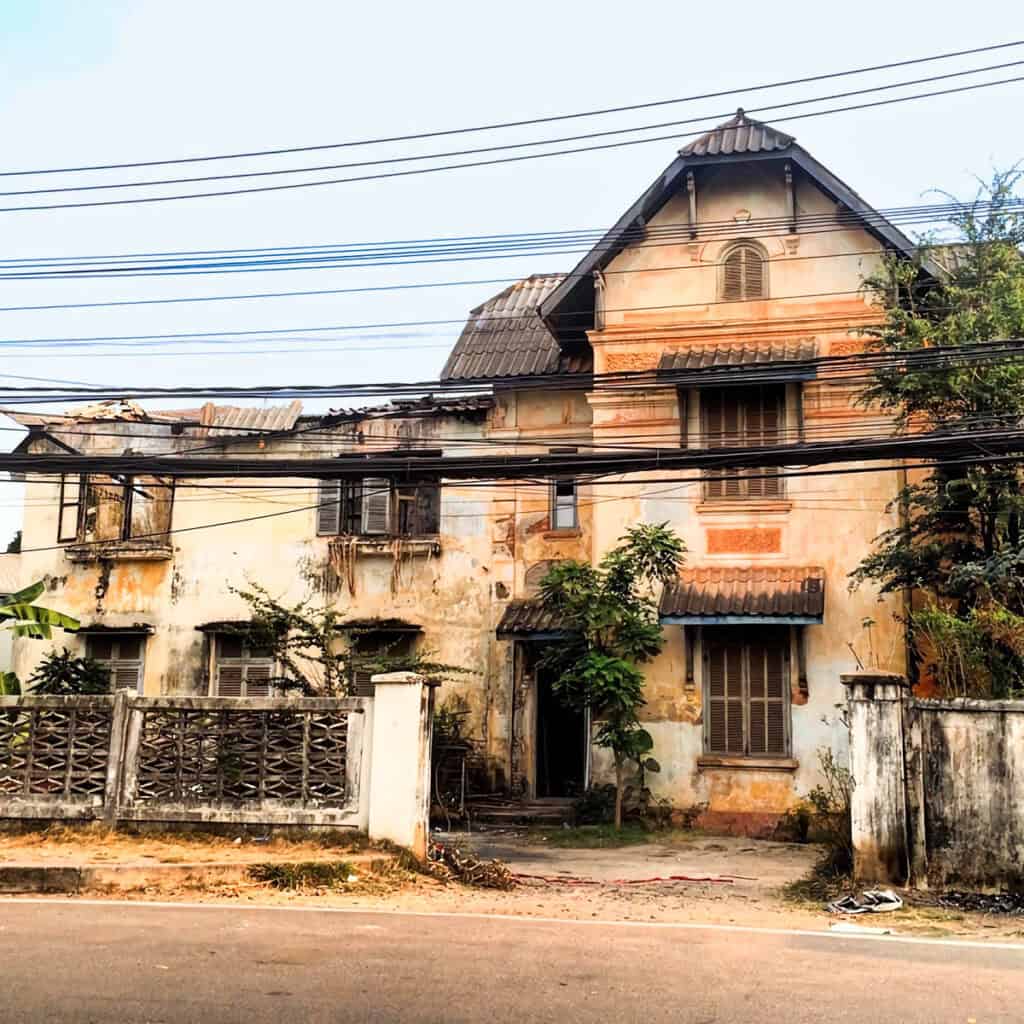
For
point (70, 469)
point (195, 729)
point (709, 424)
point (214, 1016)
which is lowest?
point (214, 1016)

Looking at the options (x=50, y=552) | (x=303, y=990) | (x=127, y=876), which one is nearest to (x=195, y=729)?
(x=127, y=876)

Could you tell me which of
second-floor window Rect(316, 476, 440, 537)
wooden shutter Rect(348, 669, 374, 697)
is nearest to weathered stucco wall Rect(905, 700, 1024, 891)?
wooden shutter Rect(348, 669, 374, 697)

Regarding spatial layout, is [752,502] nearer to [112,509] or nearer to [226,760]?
[226,760]

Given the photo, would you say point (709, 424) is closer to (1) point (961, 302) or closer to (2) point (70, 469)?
(1) point (961, 302)

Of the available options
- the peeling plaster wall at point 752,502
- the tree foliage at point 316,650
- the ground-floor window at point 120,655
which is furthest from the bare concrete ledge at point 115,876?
the ground-floor window at point 120,655

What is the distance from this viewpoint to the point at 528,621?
16.9 metres

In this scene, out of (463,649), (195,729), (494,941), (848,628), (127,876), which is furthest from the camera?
(463,649)

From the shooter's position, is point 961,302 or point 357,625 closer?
point 961,302

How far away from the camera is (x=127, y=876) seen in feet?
33.6

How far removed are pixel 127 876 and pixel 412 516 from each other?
925 centimetres

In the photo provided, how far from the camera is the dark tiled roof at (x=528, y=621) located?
16.6m

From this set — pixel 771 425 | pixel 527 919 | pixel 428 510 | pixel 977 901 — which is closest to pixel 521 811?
pixel 428 510

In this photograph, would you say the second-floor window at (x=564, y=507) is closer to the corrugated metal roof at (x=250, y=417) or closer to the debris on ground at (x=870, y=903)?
the corrugated metal roof at (x=250, y=417)

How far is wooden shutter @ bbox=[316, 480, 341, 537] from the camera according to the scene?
19.0 m
